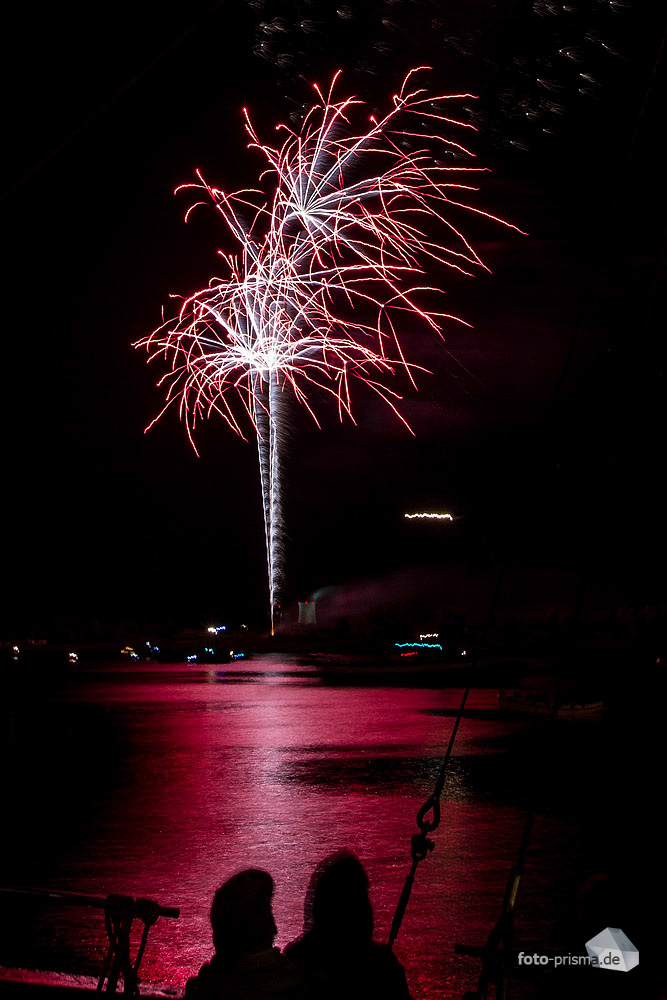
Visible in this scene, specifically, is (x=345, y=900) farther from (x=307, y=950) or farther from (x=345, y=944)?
(x=307, y=950)

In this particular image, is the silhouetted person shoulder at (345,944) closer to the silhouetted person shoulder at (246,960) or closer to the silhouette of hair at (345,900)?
the silhouette of hair at (345,900)

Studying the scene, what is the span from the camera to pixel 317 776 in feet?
41.9

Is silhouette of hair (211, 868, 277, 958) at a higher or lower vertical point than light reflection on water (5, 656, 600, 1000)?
higher

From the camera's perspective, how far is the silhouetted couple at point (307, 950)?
8.51 feet

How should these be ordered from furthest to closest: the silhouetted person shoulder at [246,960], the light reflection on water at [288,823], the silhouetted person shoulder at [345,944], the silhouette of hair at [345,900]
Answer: the light reflection on water at [288,823]
the silhouette of hair at [345,900]
the silhouetted person shoulder at [345,944]
the silhouetted person shoulder at [246,960]

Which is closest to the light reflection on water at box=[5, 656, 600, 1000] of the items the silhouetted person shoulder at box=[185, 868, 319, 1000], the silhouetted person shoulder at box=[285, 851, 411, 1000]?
the silhouetted person shoulder at box=[285, 851, 411, 1000]

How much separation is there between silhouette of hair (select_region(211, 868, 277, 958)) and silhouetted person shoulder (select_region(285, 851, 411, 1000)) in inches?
7.4

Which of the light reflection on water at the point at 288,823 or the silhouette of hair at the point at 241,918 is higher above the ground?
the silhouette of hair at the point at 241,918

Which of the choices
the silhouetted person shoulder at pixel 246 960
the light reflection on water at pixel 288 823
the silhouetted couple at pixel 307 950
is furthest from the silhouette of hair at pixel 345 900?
the light reflection on water at pixel 288 823

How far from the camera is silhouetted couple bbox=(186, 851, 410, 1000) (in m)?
2.59

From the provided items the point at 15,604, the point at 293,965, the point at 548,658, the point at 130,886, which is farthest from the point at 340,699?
the point at 15,604

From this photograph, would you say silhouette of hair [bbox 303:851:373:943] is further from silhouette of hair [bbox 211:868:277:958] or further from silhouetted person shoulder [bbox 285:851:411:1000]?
silhouette of hair [bbox 211:868:277:958]

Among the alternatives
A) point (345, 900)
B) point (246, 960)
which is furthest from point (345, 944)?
point (246, 960)

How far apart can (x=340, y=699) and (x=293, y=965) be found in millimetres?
23908
